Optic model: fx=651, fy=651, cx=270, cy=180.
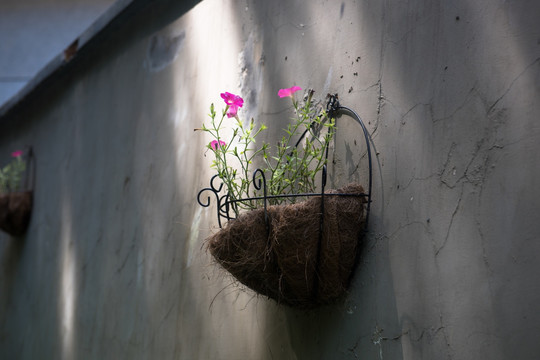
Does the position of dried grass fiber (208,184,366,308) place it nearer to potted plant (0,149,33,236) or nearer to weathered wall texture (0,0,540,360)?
weathered wall texture (0,0,540,360)

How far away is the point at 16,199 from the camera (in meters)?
4.70

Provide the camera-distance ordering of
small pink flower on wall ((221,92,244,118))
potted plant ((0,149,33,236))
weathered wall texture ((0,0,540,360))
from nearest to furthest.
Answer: weathered wall texture ((0,0,540,360)) → small pink flower on wall ((221,92,244,118)) → potted plant ((0,149,33,236))

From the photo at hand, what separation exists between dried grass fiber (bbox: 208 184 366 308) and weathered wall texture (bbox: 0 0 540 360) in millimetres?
66

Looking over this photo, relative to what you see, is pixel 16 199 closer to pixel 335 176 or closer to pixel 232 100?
pixel 232 100

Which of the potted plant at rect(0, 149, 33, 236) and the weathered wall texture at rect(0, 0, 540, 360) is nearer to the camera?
the weathered wall texture at rect(0, 0, 540, 360)

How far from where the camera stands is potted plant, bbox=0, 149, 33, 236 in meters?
4.67

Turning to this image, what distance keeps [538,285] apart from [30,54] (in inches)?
292

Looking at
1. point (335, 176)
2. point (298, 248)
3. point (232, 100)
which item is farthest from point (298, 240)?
point (232, 100)

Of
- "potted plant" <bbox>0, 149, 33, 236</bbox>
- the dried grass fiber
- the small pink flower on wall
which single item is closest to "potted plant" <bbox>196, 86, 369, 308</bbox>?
the dried grass fiber

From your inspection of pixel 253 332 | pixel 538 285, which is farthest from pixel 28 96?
pixel 538 285

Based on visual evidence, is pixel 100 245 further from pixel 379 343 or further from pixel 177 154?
pixel 379 343

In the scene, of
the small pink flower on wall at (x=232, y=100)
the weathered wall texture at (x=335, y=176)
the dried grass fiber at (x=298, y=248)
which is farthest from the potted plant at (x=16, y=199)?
the dried grass fiber at (x=298, y=248)

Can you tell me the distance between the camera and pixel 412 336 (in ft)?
5.05

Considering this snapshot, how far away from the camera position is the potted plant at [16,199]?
4.67 m
